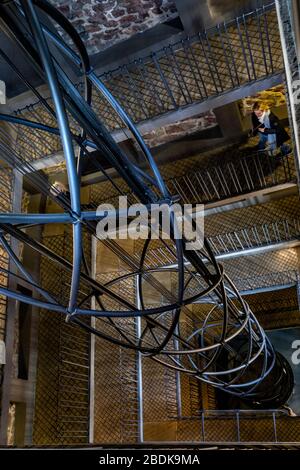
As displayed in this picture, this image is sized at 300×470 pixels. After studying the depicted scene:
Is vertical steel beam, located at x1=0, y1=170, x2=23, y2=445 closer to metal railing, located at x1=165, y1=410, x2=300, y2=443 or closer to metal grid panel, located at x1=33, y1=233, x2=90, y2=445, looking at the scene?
metal grid panel, located at x1=33, y1=233, x2=90, y2=445

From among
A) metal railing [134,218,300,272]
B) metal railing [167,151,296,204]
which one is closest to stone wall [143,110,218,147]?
metal railing [167,151,296,204]

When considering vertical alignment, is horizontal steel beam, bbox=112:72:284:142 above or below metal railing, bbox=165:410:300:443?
above

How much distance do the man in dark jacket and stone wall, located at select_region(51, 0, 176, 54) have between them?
38.5 inches

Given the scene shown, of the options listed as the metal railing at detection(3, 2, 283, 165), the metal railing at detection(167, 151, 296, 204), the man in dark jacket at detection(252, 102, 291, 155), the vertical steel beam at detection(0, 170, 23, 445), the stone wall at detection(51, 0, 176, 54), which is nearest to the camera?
the vertical steel beam at detection(0, 170, 23, 445)

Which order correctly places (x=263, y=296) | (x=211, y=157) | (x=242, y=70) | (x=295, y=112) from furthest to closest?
(x=263, y=296) → (x=211, y=157) → (x=242, y=70) → (x=295, y=112)

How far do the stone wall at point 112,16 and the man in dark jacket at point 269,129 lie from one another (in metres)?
0.98

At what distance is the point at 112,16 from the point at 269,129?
131cm

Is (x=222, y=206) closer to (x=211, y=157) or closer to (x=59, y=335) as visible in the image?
(x=211, y=157)

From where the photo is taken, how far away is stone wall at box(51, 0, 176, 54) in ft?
7.63

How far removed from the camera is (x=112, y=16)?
7.88 feet

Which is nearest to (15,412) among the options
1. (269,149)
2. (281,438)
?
(281,438)

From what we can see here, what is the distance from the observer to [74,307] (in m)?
0.82

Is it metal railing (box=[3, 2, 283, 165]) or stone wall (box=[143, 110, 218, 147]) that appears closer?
metal railing (box=[3, 2, 283, 165])

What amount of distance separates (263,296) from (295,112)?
2.82 metres
